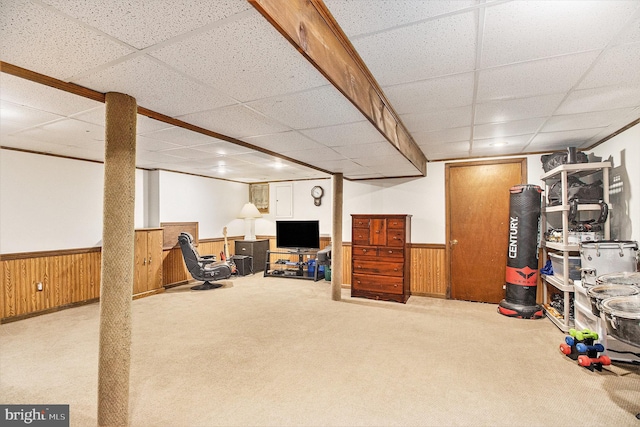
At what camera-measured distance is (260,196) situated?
810cm

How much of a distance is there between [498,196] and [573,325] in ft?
6.65

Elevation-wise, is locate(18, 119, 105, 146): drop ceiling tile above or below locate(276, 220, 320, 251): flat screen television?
above

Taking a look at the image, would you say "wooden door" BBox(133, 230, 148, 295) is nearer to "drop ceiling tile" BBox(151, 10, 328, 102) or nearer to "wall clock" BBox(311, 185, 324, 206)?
"wall clock" BBox(311, 185, 324, 206)

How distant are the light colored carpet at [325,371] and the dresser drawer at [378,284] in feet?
2.24

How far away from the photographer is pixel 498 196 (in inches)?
191

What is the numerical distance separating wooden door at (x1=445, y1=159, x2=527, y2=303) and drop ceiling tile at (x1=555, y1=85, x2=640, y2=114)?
6.69 ft

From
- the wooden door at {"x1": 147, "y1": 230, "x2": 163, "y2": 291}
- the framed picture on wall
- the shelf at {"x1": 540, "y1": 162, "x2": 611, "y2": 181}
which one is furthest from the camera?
the framed picture on wall

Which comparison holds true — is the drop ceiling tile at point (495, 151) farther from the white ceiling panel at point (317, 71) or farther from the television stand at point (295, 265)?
the television stand at point (295, 265)

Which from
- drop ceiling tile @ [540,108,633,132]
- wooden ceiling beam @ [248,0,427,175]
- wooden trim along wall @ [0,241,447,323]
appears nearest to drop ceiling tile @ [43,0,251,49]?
wooden ceiling beam @ [248,0,427,175]

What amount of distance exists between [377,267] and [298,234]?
7.83ft

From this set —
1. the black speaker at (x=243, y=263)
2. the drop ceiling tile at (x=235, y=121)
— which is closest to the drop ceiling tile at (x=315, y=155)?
the drop ceiling tile at (x=235, y=121)

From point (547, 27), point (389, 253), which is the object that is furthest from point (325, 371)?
point (547, 27)

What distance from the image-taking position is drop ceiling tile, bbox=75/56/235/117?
1745 millimetres

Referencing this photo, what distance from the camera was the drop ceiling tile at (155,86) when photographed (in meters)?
1.75
